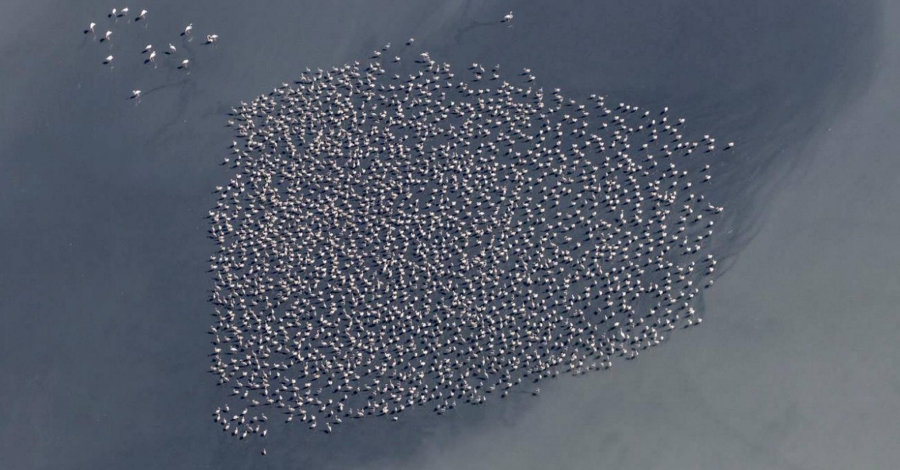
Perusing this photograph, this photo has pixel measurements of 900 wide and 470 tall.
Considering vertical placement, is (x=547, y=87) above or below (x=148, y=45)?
below

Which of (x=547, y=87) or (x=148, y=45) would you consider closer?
(x=547, y=87)

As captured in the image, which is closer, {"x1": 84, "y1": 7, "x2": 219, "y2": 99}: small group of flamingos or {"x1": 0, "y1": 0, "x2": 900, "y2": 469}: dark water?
{"x1": 0, "y1": 0, "x2": 900, "y2": 469}: dark water

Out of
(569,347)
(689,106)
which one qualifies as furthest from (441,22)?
(569,347)

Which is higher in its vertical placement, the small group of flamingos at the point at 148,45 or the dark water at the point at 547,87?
the small group of flamingos at the point at 148,45

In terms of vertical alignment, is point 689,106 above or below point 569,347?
above

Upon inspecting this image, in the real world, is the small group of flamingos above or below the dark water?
above

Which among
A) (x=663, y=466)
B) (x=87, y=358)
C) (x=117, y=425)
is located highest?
Answer: (x=87, y=358)

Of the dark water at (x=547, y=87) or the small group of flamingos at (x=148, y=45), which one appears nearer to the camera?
the dark water at (x=547, y=87)

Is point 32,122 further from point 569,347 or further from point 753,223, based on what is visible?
point 753,223
